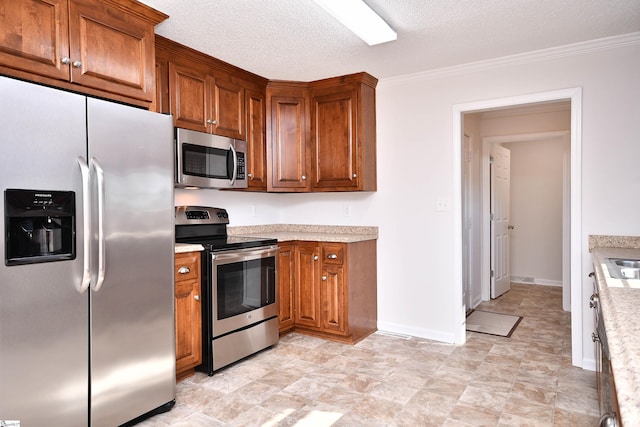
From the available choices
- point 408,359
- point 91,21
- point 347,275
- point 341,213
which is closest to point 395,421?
point 408,359

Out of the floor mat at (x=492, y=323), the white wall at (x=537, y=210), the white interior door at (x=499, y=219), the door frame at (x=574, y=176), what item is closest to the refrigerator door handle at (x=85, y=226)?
the door frame at (x=574, y=176)

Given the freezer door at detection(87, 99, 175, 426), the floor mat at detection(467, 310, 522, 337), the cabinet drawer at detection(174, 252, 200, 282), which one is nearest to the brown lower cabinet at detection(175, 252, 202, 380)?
the cabinet drawer at detection(174, 252, 200, 282)

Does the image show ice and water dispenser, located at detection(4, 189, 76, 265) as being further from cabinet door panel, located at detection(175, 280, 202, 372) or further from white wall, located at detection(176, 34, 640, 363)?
white wall, located at detection(176, 34, 640, 363)

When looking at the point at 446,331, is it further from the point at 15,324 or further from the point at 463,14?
the point at 15,324

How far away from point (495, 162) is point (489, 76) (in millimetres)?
2235

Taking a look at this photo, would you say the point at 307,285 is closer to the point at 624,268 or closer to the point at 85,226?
the point at 85,226

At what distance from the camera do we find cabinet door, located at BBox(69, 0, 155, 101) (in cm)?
209

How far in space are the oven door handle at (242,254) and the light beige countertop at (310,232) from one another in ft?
0.94

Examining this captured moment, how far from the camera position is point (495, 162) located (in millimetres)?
5402

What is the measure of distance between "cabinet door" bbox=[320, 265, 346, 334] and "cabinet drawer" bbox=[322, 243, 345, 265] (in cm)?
4

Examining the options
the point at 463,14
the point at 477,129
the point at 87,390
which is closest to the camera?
the point at 87,390

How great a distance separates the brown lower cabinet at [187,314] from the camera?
8.88 ft

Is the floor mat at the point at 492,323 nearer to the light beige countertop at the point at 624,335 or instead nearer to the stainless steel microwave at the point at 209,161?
the light beige countertop at the point at 624,335

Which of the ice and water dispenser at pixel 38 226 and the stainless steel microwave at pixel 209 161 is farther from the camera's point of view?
the stainless steel microwave at pixel 209 161
